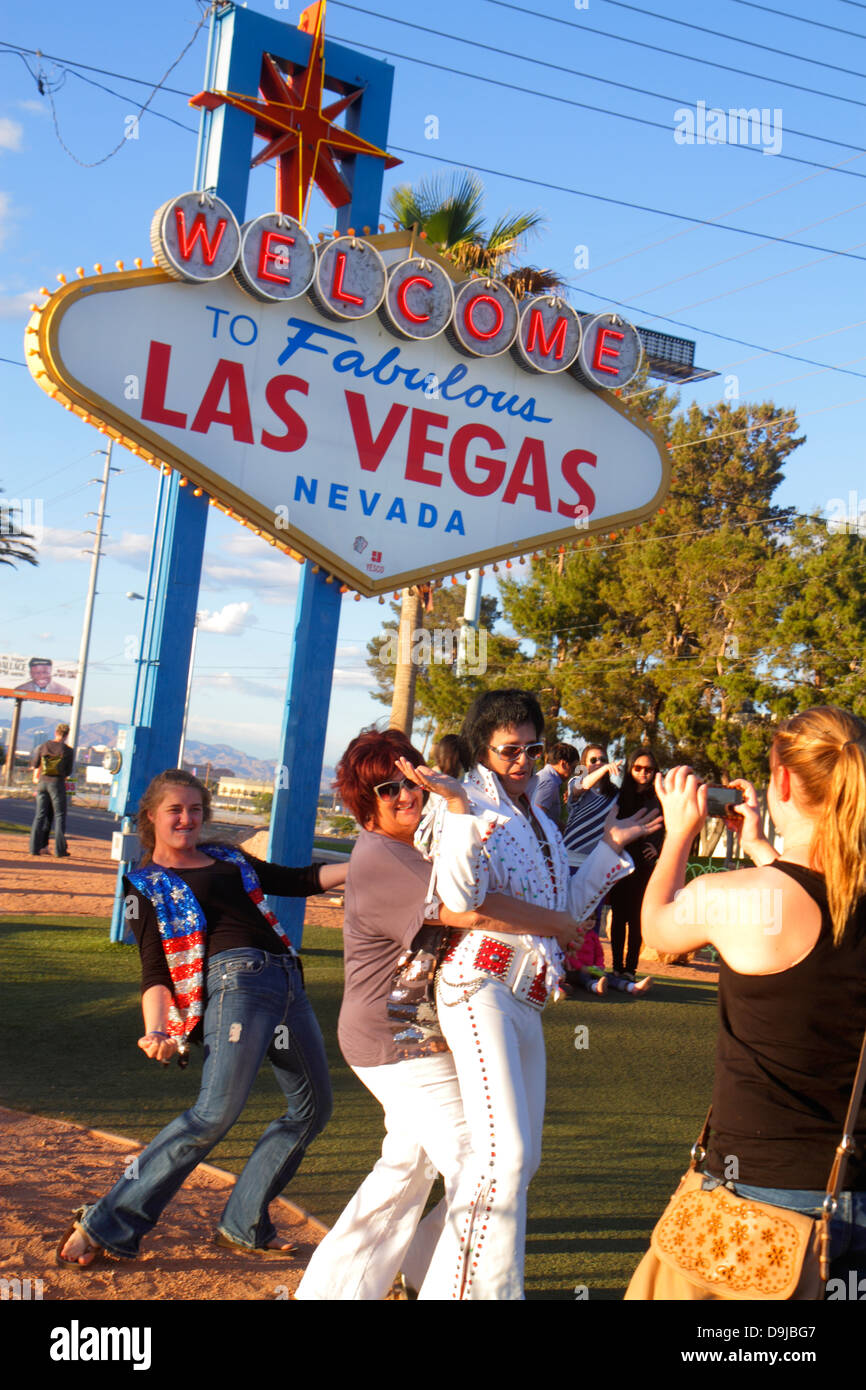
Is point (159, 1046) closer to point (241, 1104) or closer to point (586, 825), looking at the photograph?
point (241, 1104)

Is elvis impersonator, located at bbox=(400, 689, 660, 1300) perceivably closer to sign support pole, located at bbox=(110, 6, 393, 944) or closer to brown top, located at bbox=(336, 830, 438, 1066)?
brown top, located at bbox=(336, 830, 438, 1066)

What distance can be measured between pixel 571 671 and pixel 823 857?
94.8ft

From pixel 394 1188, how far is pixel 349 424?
7.11 metres

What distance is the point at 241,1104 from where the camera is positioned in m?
3.91

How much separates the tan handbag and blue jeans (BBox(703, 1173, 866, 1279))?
0.9 inches

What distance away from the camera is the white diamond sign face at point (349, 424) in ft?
28.7

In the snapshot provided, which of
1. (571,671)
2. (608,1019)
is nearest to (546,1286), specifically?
(608,1019)

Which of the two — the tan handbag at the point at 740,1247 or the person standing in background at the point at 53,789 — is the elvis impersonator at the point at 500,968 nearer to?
the tan handbag at the point at 740,1247

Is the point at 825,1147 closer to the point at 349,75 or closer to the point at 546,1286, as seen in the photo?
the point at 546,1286

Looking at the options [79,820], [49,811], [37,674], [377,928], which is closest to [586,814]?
[377,928]

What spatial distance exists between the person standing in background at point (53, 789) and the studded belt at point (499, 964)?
480 inches

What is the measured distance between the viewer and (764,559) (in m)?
30.2
